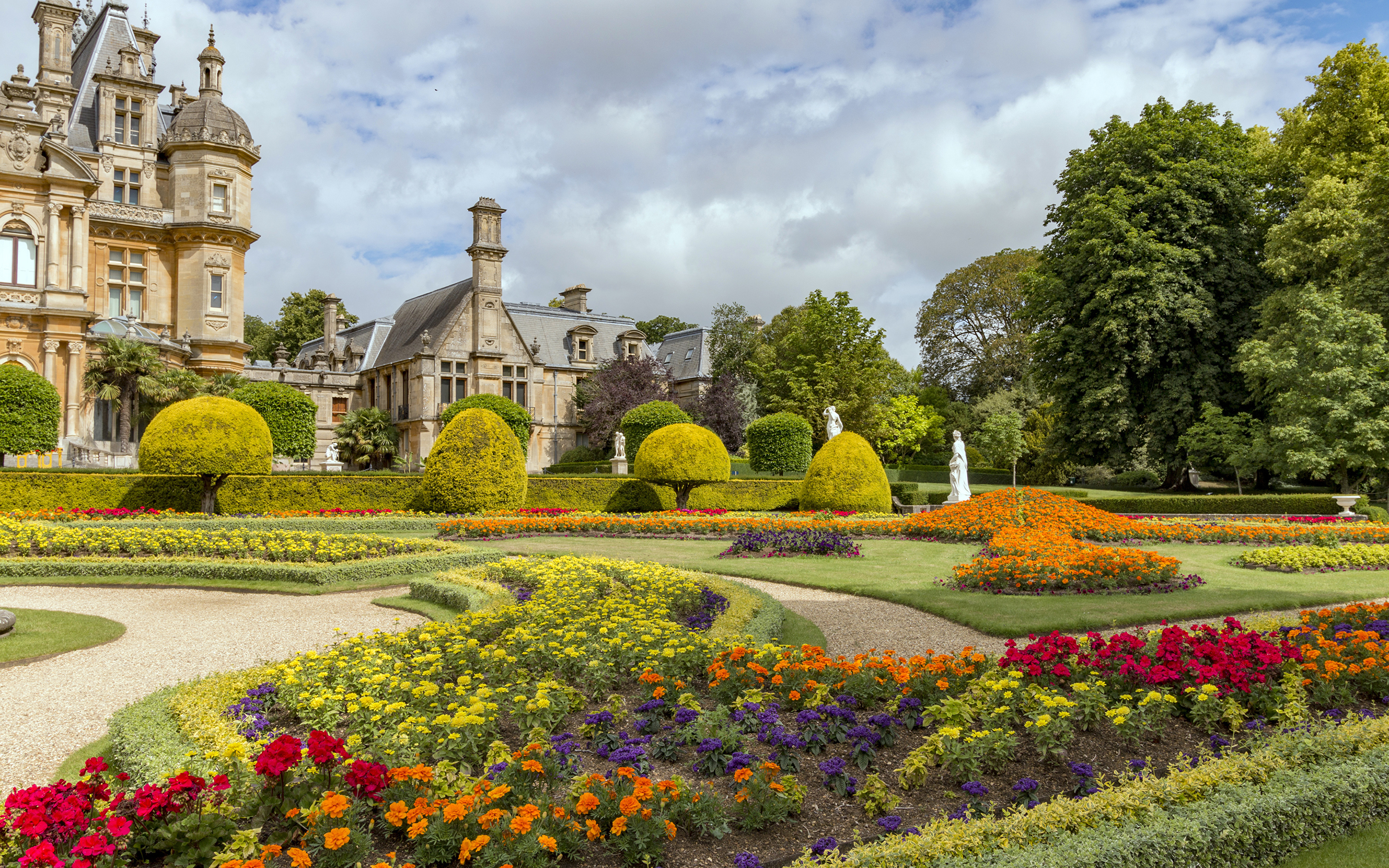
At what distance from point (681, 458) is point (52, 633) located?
591 inches

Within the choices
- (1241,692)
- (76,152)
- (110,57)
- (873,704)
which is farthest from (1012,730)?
(110,57)

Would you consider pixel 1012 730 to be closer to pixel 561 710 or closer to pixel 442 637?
pixel 561 710

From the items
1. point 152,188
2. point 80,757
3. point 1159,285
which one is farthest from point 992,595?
point 152,188

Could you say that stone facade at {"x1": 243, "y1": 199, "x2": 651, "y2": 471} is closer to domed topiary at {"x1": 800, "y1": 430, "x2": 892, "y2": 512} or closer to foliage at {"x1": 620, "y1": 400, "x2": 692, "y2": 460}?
foliage at {"x1": 620, "y1": 400, "x2": 692, "y2": 460}

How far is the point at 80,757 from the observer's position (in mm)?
5039

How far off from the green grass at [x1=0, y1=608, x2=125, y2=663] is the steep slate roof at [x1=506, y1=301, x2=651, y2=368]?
39805 millimetres

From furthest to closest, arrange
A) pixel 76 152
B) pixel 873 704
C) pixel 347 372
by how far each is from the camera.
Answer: pixel 347 372 < pixel 76 152 < pixel 873 704

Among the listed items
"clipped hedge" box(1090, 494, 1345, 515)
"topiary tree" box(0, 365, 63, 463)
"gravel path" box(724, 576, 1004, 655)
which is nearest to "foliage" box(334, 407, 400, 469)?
"topiary tree" box(0, 365, 63, 463)

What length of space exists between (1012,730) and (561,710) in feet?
8.74

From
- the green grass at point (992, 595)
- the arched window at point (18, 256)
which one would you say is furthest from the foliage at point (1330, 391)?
the arched window at point (18, 256)

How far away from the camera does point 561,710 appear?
200 inches

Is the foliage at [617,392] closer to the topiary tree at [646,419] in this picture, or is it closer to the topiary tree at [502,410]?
the topiary tree at [502,410]

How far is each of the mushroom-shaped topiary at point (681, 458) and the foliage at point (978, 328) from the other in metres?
30.0

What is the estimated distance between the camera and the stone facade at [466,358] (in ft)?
142
